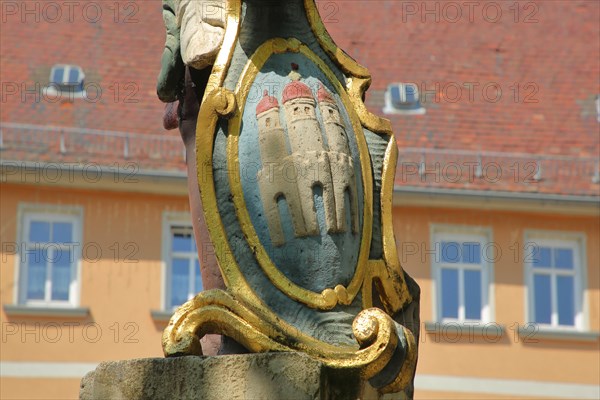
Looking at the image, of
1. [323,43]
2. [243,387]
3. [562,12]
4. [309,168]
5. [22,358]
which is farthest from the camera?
[562,12]

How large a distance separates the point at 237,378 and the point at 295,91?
3.15ft

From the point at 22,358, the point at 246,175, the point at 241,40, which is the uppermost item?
the point at 22,358

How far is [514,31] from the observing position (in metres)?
31.1

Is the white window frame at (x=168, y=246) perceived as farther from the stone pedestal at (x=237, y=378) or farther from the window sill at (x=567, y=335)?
the stone pedestal at (x=237, y=378)

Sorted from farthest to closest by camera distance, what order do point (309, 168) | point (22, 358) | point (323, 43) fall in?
1. point (22, 358)
2. point (323, 43)
3. point (309, 168)

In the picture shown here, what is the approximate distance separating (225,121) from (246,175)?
180 millimetres

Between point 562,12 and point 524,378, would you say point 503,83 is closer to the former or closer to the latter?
point 562,12

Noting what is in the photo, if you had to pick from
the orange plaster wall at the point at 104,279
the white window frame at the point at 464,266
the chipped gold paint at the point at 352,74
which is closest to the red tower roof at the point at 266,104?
the chipped gold paint at the point at 352,74

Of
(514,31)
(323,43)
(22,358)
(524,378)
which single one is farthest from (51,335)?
(323,43)

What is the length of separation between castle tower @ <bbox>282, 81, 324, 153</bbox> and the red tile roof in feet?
72.0

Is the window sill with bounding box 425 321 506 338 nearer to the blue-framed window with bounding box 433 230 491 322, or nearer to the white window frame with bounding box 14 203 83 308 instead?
the blue-framed window with bounding box 433 230 491 322

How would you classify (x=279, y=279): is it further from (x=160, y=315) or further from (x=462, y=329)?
(x=160, y=315)

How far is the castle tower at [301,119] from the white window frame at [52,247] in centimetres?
2299

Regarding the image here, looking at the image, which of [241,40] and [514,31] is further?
[514,31]
